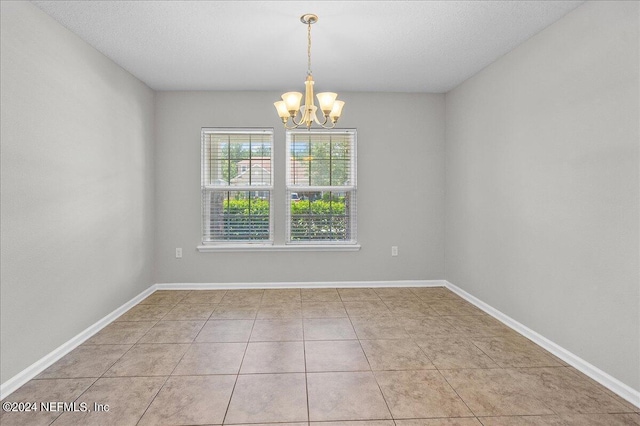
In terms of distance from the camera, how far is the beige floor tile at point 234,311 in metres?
3.37

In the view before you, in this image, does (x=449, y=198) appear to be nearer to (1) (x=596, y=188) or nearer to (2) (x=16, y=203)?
(1) (x=596, y=188)

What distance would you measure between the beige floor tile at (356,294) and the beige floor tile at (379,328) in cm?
65

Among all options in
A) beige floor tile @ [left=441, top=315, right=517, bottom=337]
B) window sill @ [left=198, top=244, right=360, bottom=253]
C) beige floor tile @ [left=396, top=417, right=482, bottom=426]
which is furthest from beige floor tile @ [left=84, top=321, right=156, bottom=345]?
beige floor tile @ [left=441, top=315, right=517, bottom=337]

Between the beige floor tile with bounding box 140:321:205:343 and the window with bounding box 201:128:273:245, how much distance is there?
4.23 feet

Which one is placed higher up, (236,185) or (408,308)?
(236,185)

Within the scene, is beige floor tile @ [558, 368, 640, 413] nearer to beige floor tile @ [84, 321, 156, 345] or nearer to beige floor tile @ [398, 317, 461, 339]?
beige floor tile @ [398, 317, 461, 339]

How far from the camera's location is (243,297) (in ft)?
13.1

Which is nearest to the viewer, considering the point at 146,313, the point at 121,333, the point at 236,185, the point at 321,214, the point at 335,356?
the point at 335,356

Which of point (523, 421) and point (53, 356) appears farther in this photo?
point (53, 356)

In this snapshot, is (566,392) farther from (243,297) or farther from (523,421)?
(243,297)

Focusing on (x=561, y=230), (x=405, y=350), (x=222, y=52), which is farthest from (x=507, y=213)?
(x=222, y=52)

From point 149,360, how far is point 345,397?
144 centimetres

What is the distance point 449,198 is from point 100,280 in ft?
12.5

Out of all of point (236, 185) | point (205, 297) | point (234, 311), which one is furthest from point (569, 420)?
point (236, 185)
